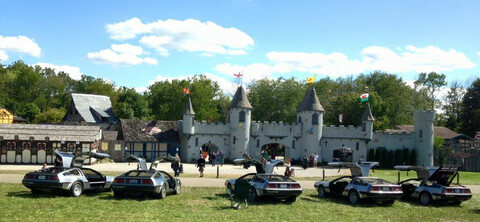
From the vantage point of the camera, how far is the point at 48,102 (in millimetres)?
89688

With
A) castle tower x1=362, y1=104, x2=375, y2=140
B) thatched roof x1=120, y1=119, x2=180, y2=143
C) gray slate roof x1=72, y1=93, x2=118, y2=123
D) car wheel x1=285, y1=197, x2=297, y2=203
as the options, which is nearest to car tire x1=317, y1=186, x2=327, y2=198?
car wheel x1=285, y1=197, x2=297, y2=203

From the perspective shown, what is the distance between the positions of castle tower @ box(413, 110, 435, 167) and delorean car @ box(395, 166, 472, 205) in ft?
105

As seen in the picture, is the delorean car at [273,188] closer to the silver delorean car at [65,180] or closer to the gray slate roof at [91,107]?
the silver delorean car at [65,180]

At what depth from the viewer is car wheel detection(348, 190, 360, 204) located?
19242 millimetres

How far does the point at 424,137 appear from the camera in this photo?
51.2 m

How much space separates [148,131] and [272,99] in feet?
108

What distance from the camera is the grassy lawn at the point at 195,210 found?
14758 millimetres

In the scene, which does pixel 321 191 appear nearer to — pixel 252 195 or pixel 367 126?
pixel 252 195

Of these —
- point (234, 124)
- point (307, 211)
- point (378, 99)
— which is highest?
point (378, 99)

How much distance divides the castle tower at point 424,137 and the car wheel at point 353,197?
3467cm

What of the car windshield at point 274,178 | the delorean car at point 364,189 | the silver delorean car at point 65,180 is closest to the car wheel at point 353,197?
the delorean car at point 364,189

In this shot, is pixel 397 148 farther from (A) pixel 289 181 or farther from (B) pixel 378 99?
(A) pixel 289 181

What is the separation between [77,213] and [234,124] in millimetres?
35780

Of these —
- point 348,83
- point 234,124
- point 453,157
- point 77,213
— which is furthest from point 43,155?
point 348,83
